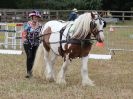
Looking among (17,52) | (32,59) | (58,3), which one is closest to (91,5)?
(58,3)

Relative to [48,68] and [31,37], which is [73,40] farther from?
[31,37]

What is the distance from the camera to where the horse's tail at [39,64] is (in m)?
10.9

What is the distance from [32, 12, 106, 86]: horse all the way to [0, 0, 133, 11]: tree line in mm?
38240

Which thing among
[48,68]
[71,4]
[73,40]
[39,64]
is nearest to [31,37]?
[39,64]

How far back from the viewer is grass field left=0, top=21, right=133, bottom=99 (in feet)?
28.3

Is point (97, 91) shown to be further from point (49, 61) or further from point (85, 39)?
point (49, 61)

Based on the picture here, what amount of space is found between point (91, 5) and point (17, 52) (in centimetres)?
3310

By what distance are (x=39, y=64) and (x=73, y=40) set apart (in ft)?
5.38

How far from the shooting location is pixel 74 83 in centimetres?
1029

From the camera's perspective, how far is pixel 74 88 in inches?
370

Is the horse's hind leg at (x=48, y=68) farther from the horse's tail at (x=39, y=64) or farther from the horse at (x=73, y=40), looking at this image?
the horse's tail at (x=39, y=64)

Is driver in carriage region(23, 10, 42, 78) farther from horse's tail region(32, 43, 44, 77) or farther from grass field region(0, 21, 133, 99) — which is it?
grass field region(0, 21, 133, 99)

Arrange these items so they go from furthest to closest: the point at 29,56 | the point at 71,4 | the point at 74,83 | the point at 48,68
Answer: the point at 71,4 → the point at 29,56 → the point at 48,68 → the point at 74,83

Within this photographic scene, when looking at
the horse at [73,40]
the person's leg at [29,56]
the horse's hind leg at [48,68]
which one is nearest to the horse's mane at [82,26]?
the horse at [73,40]
